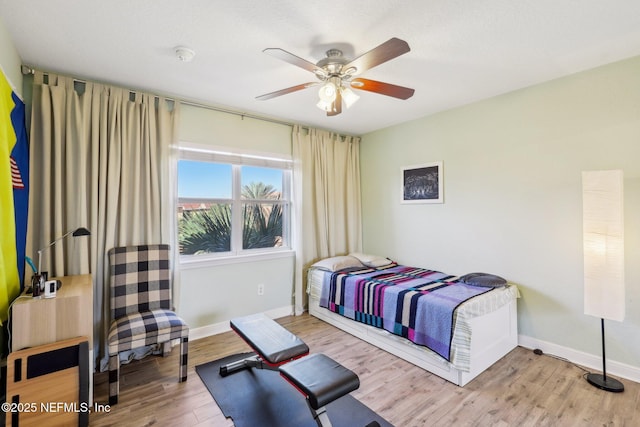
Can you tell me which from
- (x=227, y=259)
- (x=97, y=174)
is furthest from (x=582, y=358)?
(x=97, y=174)

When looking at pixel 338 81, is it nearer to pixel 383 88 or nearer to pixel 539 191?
pixel 383 88

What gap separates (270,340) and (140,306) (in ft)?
4.37

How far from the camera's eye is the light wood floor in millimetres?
1942

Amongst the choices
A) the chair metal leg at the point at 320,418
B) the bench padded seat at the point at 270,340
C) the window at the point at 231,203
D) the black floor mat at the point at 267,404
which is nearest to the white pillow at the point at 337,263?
the window at the point at 231,203

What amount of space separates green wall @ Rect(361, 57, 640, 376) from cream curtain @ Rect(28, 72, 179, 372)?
118 inches

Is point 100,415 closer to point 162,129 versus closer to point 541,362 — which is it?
point 162,129

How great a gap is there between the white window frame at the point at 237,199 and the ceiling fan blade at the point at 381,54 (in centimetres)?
189

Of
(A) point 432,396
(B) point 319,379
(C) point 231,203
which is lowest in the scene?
(A) point 432,396

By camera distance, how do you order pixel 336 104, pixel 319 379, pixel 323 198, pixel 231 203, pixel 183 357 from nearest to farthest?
pixel 319 379, pixel 336 104, pixel 183 357, pixel 231 203, pixel 323 198

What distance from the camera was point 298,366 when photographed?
1811 mm

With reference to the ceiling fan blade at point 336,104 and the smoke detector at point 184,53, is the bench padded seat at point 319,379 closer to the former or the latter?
the ceiling fan blade at point 336,104

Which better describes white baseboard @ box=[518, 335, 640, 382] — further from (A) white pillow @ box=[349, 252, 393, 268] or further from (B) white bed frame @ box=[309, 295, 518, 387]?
(A) white pillow @ box=[349, 252, 393, 268]

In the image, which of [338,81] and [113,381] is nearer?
[113,381]

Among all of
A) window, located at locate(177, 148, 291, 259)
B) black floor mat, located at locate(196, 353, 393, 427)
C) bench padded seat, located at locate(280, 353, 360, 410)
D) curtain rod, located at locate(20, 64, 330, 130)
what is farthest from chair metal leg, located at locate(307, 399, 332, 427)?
curtain rod, located at locate(20, 64, 330, 130)
